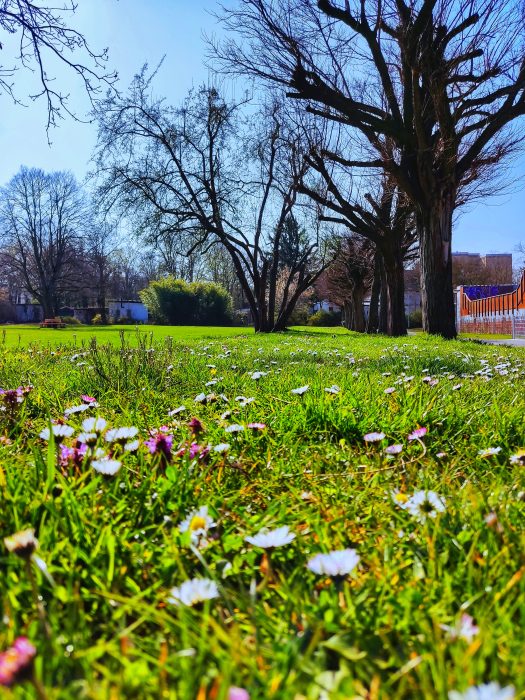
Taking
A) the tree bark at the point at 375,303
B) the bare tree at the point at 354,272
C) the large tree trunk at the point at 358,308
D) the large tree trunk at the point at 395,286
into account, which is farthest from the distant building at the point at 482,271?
the large tree trunk at the point at 395,286

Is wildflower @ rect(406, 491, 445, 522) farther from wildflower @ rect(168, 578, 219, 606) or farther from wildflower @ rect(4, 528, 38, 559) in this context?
wildflower @ rect(4, 528, 38, 559)

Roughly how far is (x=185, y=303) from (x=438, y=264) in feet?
116

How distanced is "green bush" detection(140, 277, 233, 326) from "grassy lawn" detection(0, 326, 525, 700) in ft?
147

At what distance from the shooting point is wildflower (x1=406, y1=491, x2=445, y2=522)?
141 cm

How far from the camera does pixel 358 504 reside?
69.5 inches

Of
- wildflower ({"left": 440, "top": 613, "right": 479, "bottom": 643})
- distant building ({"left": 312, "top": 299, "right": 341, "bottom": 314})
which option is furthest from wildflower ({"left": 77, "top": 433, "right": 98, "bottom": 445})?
distant building ({"left": 312, "top": 299, "right": 341, "bottom": 314})

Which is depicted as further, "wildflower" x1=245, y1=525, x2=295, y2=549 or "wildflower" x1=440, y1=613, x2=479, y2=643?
"wildflower" x1=245, y1=525, x2=295, y2=549

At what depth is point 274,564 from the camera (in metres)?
1.34

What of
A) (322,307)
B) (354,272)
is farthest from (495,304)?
(322,307)

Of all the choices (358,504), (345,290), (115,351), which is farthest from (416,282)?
(358,504)

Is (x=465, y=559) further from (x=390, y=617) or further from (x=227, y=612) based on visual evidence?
(x=227, y=612)

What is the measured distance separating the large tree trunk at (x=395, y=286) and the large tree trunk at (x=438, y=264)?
12.9 feet

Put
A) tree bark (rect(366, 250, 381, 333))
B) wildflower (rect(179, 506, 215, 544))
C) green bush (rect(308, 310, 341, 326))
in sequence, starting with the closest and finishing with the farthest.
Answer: wildflower (rect(179, 506, 215, 544))
tree bark (rect(366, 250, 381, 333))
green bush (rect(308, 310, 341, 326))

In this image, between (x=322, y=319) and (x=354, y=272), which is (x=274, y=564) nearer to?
(x=354, y=272)
